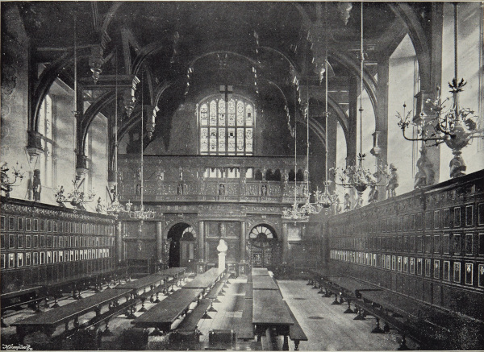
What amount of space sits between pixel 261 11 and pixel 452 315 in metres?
9.20

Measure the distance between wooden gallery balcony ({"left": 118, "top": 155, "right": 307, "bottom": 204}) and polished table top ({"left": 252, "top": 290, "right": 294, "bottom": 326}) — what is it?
13006 millimetres

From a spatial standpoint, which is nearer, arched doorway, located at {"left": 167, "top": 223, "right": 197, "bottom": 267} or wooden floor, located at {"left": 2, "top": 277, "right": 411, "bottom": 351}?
wooden floor, located at {"left": 2, "top": 277, "right": 411, "bottom": 351}

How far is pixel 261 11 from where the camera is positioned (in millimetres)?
13539

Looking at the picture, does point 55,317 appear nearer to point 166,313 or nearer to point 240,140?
point 166,313

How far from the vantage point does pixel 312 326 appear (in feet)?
34.5

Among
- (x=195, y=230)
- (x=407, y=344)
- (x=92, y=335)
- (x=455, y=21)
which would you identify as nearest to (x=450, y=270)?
(x=407, y=344)

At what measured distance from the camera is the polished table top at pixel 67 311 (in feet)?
23.8

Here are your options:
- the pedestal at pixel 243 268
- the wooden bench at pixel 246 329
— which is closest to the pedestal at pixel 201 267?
the pedestal at pixel 243 268

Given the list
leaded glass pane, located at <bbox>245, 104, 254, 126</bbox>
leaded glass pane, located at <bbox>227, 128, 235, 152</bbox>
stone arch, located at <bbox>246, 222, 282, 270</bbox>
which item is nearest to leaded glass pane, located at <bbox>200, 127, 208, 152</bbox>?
leaded glass pane, located at <bbox>227, 128, 235, 152</bbox>

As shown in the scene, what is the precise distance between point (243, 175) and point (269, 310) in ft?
51.6

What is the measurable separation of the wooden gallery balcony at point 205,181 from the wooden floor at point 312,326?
26.3ft

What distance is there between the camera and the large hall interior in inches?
338

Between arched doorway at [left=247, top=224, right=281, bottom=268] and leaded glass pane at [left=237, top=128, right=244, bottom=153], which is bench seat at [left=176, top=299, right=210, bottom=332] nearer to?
arched doorway at [left=247, top=224, right=281, bottom=268]

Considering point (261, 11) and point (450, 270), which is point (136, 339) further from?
point (261, 11)
